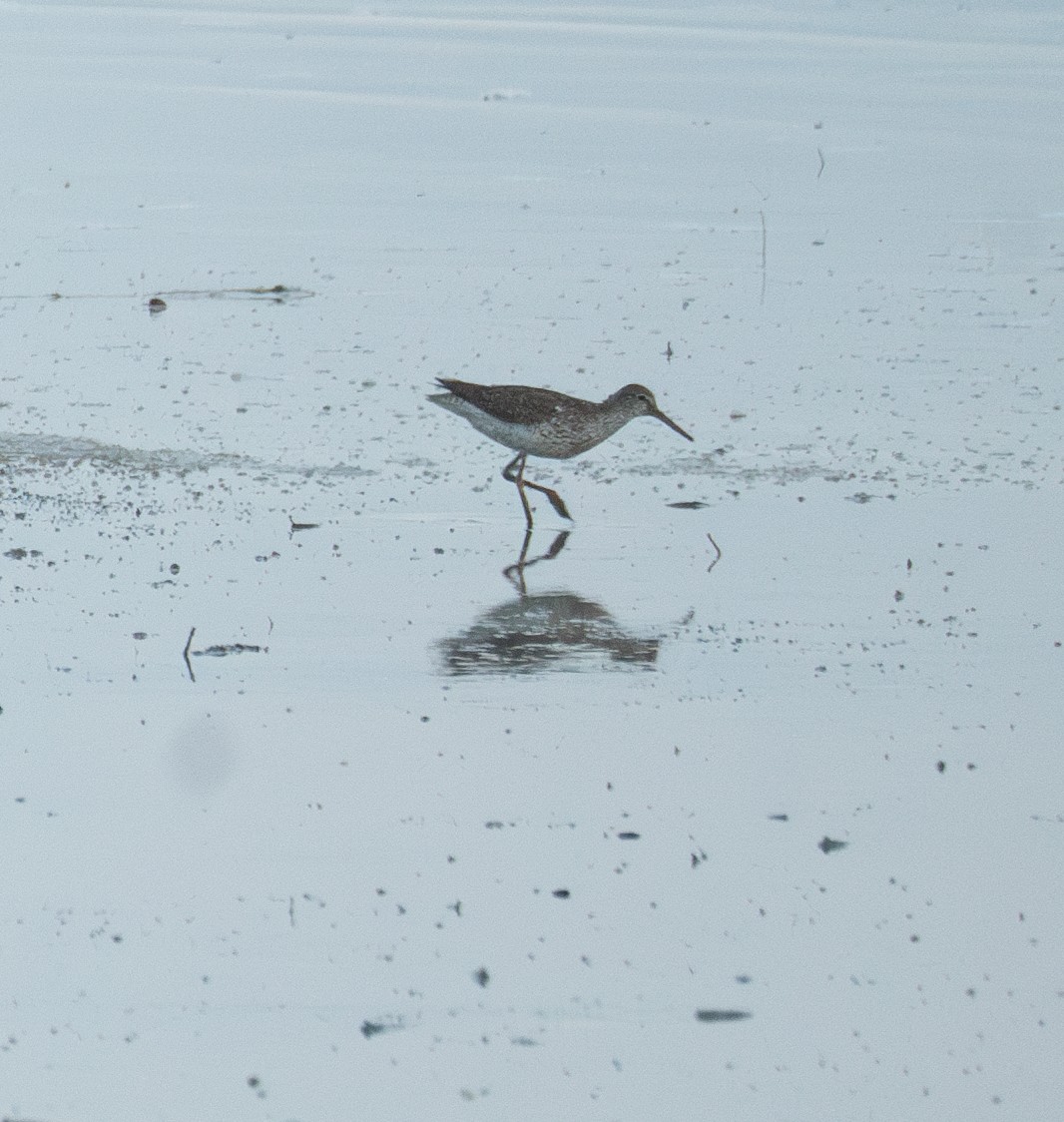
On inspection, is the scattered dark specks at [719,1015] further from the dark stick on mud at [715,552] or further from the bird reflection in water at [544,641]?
the dark stick on mud at [715,552]

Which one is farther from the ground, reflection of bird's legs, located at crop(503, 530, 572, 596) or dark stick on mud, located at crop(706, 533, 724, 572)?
dark stick on mud, located at crop(706, 533, 724, 572)

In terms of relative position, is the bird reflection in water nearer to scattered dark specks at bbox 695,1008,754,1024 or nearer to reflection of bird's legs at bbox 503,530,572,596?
reflection of bird's legs at bbox 503,530,572,596

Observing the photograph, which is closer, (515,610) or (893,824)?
(893,824)

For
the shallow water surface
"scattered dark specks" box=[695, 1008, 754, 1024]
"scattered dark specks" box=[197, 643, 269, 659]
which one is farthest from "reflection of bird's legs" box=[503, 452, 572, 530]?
"scattered dark specks" box=[695, 1008, 754, 1024]

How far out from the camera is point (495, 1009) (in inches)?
245

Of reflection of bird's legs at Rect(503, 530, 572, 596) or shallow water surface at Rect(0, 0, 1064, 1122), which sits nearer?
shallow water surface at Rect(0, 0, 1064, 1122)

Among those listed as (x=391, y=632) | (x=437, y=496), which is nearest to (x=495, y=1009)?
(x=391, y=632)

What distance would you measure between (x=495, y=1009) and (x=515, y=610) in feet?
13.2

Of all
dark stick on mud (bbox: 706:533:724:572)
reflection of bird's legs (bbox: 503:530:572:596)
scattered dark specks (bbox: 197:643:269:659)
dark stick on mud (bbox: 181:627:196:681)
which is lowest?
reflection of bird's legs (bbox: 503:530:572:596)

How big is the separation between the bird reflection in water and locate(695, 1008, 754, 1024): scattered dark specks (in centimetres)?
308

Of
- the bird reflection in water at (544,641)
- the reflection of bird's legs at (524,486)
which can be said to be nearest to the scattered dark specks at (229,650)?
the bird reflection in water at (544,641)

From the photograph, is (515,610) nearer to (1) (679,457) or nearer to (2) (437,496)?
(2) (437,496)

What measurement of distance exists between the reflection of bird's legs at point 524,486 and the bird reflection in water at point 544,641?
139cm

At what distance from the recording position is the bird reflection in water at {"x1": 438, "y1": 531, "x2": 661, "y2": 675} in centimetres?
931
